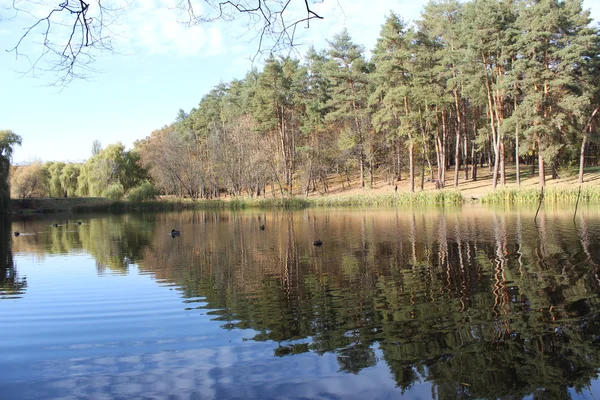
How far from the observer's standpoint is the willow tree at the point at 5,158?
46.8 m

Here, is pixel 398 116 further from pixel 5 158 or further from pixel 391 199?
pixel 5 158

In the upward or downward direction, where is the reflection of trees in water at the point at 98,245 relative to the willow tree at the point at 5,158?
downward

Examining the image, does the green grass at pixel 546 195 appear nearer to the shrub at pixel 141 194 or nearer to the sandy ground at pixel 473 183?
the sandy ground at pixel 473 183

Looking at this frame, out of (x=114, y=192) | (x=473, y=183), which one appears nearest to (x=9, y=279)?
(x=473, y=183)

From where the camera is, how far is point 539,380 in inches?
220

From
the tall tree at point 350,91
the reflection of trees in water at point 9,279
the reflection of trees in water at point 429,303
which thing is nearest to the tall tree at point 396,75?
the tall tree at point 350,91

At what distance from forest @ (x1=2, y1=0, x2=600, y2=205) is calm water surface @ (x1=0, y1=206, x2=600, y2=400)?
19714 millimetres

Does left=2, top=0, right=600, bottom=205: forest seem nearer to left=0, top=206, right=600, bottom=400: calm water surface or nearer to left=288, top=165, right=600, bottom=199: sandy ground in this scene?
left=288, top=165, right=600, bottom=199: sandy ground

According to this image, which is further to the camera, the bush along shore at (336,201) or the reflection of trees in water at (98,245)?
the bush along shore at (336,201)

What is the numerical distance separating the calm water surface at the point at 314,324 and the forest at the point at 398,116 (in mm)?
19714

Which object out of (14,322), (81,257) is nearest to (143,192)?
(81,257)

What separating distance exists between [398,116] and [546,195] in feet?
60.0

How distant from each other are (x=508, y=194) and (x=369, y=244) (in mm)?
22327

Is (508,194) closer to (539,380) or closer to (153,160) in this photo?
(539,380)
